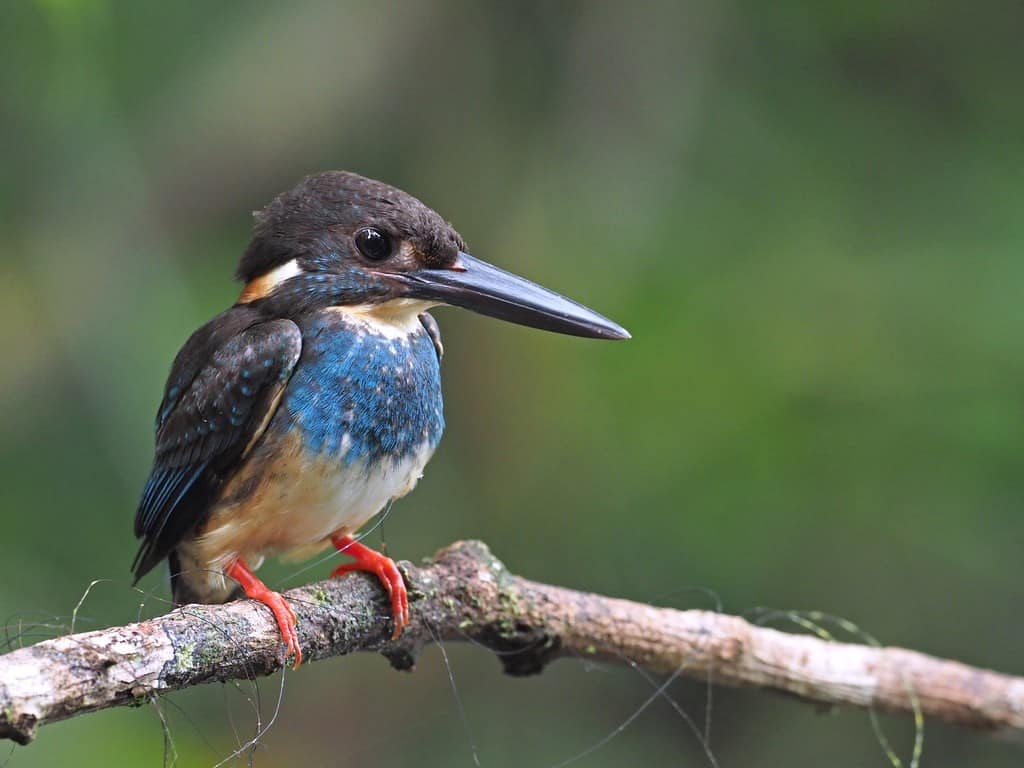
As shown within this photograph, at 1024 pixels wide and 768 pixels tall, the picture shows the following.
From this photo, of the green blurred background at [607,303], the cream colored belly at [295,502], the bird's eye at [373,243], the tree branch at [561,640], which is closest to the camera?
A: the tree branch at [561,640]

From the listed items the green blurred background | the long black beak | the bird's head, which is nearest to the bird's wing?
the bird's head

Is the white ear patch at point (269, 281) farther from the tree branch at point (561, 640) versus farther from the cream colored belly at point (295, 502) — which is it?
the tree branch at point (561, 640)

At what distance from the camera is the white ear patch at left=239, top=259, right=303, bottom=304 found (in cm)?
228

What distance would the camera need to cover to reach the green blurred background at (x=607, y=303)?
296 centimetres

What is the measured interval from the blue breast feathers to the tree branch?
0.72 ft

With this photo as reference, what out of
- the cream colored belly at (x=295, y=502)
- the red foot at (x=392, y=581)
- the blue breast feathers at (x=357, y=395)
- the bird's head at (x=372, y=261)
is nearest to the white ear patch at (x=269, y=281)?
the bird's head at (x=372, y=261)

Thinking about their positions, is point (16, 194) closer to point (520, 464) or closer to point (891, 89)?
point (520, 464)

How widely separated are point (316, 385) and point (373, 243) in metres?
0.27

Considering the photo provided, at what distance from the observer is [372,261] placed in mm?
2262

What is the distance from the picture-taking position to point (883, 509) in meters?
3.11

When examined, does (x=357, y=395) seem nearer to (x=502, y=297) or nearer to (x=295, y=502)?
(x=295, y=502)

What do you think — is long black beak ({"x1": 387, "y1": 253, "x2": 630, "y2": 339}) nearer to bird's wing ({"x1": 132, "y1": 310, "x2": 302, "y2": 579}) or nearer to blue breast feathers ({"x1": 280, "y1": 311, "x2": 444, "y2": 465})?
blue breast feathers ({"x1": 280, "y1": 311, "x2": 444, "y2": 465})

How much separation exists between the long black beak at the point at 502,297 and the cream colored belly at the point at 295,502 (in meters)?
0.27

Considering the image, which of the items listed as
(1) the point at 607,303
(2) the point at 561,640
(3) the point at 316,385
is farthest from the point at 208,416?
(1) the point at 607,303
